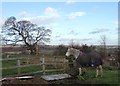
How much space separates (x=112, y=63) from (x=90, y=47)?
5.83 feet

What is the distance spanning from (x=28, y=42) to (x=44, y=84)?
18014mm

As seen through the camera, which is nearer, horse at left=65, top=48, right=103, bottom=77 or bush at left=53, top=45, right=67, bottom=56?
horse at left=65, top=48, right=103, bottom=77

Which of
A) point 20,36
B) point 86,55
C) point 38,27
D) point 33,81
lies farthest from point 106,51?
point 20,36

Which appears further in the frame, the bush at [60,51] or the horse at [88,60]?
Answer: the bush at [60,51]

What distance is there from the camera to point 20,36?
988 inches

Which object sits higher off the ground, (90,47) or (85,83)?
(90,47)

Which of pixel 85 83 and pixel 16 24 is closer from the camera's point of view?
pixel 85 83

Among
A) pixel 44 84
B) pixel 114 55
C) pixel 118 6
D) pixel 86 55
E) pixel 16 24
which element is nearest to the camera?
pixel 44 84

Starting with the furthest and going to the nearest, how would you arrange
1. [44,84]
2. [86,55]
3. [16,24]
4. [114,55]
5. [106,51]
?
[16,24], [106,51], [114,55], [86,55], [44,84]

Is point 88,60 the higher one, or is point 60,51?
point 60,51

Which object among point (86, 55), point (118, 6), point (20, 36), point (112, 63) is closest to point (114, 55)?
point (112, 63)

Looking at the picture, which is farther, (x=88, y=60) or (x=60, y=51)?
(x=60, y=51)

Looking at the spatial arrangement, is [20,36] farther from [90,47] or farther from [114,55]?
[114,55]

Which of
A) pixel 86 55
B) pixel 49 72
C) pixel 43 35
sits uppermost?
pixel 43 35
